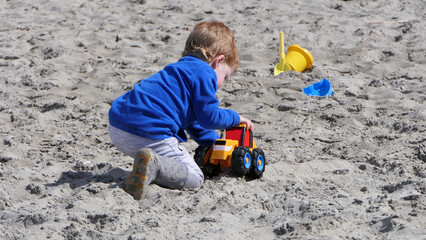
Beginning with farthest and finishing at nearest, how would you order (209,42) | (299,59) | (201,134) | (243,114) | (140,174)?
(299,59) → (243,114) → (201,134) → (209,42) → (140,174)

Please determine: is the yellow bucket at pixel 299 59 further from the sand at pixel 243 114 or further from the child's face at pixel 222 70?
the child's face at pixel 222 70

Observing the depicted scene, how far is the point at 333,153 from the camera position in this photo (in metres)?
3.33

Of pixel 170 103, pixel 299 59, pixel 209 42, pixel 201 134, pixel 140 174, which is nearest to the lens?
pixel 140 174

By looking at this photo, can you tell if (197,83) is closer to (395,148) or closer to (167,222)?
(167,222)

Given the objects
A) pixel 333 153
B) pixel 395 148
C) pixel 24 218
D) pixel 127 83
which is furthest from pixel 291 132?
pixel 24 218

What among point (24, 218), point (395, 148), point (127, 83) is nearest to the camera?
point (24, 218)

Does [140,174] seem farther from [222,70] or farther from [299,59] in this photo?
[299,59]

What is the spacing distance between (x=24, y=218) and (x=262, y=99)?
2249mm

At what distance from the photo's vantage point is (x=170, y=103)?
9.21ft

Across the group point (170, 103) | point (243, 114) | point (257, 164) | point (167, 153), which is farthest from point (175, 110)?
point (243, 114)

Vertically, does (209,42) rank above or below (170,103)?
above

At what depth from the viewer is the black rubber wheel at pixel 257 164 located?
2.92 meters

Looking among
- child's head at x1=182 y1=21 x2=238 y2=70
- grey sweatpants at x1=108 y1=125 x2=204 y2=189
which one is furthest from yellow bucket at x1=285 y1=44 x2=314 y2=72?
grey sweatpants at x1=108 y1=125 x2=204 y2=189

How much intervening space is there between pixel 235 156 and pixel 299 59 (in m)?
1.98
